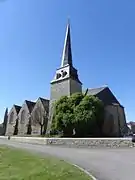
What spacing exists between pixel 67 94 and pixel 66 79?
3.84m

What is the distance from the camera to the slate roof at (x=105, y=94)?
168ft

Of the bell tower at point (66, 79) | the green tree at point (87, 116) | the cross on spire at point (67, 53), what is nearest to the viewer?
the green tree at point (87, 116)

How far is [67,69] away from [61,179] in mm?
46028

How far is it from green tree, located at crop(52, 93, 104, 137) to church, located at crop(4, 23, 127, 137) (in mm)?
8139

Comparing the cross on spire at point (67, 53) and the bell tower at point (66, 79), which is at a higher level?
the cross on spire at point (67, 53)

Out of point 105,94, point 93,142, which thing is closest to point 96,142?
point 93,142

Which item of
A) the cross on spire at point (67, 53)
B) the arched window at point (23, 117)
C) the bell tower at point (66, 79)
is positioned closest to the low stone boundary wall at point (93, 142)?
the bell tower at point (66, 79)

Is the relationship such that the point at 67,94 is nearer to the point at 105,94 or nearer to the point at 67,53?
the point at 105,94

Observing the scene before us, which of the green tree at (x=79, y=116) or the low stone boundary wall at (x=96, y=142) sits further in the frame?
the green tree at (x=79, y=116)

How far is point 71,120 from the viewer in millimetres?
38281

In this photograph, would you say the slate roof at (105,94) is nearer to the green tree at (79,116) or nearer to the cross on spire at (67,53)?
the cross on spire at (67,53)

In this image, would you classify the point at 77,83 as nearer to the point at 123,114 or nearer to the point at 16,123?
the point at 123,114

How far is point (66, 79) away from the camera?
51000 millimetres

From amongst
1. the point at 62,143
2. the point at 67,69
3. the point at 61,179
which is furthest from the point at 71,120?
the point at 61,179
